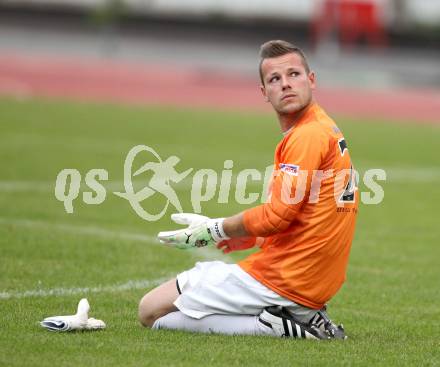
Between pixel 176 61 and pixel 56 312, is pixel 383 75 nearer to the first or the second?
pixel 176 61

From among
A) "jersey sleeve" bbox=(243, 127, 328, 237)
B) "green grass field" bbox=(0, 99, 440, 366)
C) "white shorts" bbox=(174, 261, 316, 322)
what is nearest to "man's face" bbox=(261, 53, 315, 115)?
"jersey sleeve" bbox=(243, 127, 328, 237)

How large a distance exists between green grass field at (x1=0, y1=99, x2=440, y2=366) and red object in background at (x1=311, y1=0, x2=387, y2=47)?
77.1ft

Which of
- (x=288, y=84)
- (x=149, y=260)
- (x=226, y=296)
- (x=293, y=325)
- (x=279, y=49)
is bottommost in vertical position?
(x=149, y=260)

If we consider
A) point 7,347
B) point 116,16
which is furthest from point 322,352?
point 116,16

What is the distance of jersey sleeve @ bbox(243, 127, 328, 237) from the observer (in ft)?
19.2

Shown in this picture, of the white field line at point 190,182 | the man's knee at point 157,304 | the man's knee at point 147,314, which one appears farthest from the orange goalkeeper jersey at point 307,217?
the white field line at point 190,182

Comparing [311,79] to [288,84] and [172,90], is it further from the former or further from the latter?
[172,90]

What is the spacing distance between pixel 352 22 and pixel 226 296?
3730 cm

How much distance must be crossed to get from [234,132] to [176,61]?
19709 mm

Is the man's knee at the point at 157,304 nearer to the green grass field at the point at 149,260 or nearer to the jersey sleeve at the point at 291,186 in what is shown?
the green grass field at the point at 149,260

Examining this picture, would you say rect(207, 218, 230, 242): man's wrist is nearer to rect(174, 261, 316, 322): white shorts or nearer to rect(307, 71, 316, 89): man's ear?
rect(174, 261, 316, 322): white shorts

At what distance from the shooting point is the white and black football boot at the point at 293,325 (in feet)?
19.9

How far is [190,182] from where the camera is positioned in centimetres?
1366

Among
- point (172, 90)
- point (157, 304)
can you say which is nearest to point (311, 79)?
point (157, 304)
